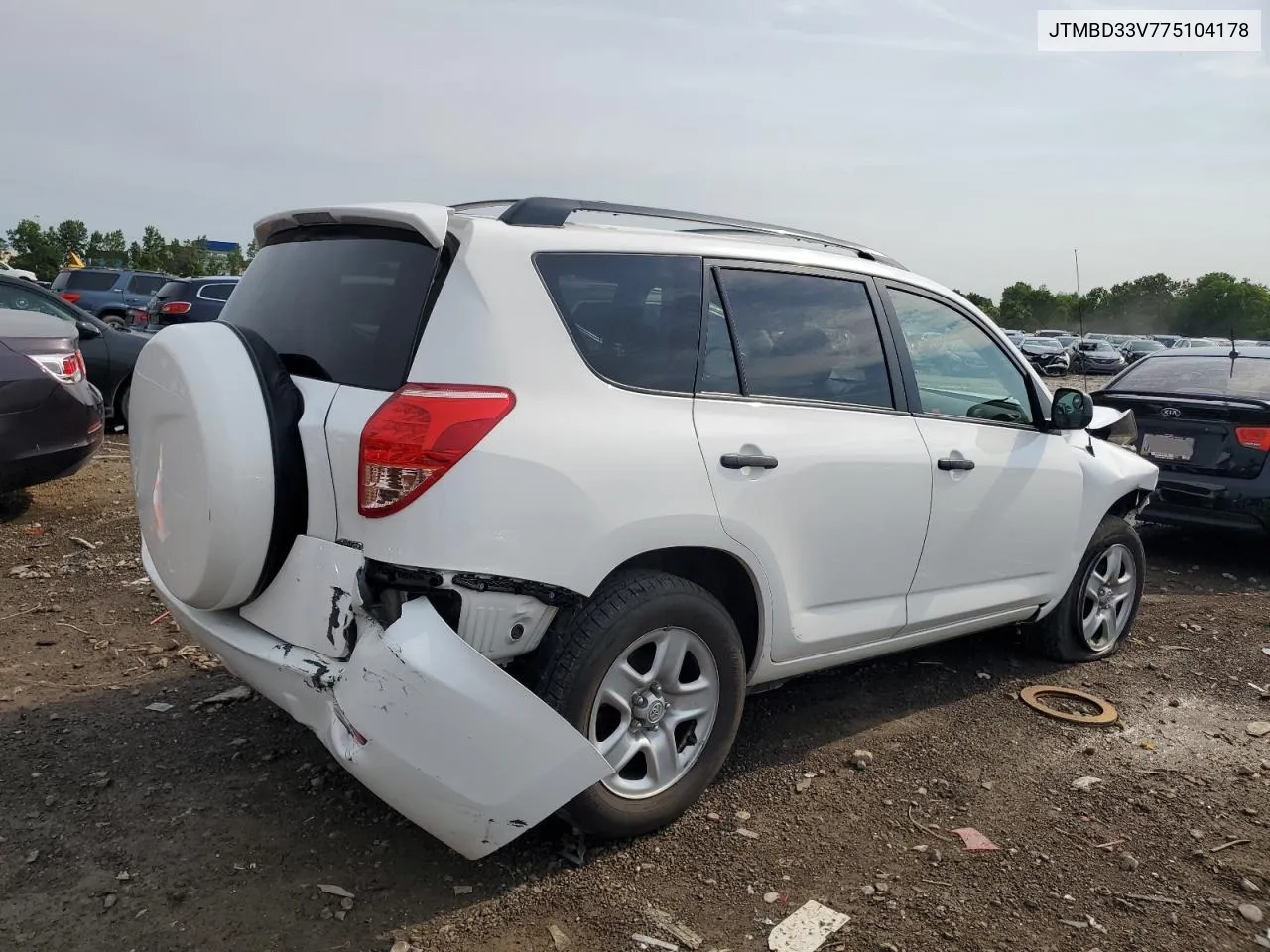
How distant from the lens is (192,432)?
274 centimetres

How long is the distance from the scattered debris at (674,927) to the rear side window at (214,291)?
1437 cm

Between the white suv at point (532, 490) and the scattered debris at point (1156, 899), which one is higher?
the white suv at point (532, 490)

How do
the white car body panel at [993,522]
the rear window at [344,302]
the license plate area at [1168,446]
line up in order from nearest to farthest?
the rear window at [344,302], the white car body panel at [993,522], the license plate area at [1168,446]

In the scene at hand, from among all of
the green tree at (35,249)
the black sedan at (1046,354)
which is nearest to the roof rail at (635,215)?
the black sedan at (1046,354)

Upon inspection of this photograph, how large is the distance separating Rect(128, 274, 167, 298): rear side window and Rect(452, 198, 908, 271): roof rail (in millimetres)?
20552

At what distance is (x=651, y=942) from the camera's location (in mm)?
2609

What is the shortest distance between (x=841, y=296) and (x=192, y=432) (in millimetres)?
2220

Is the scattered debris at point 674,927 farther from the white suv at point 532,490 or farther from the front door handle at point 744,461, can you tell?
the front door handle at point 744,461

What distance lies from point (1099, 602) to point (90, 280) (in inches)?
851

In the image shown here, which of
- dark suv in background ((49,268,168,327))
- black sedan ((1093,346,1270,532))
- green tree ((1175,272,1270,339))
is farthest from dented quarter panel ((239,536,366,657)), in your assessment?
green tree ((1175,272,1270,339))

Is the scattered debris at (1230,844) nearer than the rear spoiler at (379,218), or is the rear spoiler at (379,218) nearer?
the rear spoiler at (379,218)

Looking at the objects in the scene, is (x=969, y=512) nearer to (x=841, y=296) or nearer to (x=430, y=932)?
(x=841, y=296)

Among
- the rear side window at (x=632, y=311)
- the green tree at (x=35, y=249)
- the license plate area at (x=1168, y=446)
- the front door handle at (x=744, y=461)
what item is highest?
the green tree at (x=35, y=249)

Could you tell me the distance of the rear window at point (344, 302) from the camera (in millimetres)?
2727
